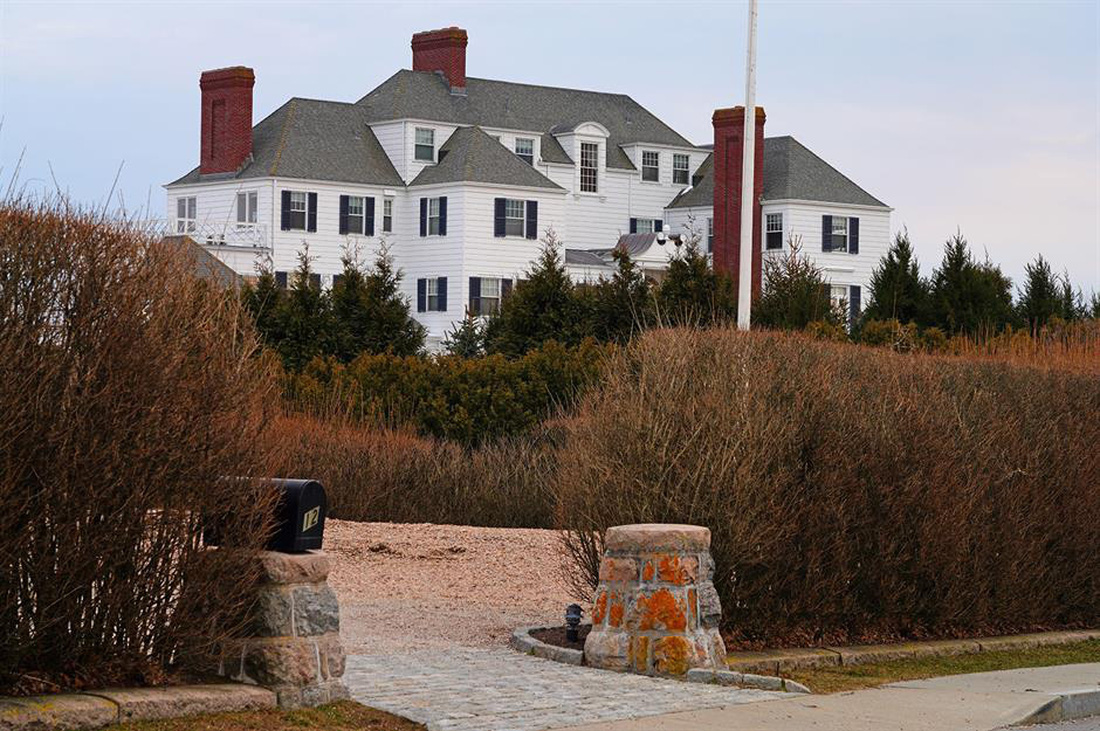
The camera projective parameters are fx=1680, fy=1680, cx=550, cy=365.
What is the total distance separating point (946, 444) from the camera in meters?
14.7

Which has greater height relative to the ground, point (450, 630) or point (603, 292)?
point (603, 292)

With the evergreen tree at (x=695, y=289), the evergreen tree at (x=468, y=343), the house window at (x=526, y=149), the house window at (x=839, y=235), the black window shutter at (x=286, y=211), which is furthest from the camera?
the house window at (x=526, y=149)

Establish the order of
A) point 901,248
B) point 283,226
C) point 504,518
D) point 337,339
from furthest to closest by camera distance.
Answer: point 283,226
point 901,248
point 337,339
point 504,518

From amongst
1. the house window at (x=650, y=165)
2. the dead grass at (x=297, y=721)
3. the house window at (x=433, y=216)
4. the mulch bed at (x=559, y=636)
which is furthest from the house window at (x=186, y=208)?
the dead grass at (x=297, y=721)

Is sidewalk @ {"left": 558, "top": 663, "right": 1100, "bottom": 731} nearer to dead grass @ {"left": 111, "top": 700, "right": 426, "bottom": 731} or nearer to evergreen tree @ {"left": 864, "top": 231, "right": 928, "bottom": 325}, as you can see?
dead grass @ {"left": 111, "top": 700, "right": 426, "bottom": 731}

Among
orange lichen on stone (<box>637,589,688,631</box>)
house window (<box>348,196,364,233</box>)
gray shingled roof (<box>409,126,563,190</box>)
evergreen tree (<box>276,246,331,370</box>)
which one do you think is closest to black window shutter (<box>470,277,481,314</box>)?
gray shingled roof (<box>409,126,563,190</box>)

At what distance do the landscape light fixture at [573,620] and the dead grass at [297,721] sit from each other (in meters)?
3.13

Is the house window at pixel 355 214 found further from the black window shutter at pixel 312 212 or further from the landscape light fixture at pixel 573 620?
the landscape light fixture at pixel 573 620

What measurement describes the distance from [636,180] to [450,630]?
49.7 meters

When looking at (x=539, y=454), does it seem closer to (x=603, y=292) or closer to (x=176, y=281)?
(x=603, y=292)

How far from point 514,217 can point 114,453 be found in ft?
155

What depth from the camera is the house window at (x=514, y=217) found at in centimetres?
5562

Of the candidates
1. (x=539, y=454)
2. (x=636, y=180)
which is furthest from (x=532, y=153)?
(x=539, y=454)

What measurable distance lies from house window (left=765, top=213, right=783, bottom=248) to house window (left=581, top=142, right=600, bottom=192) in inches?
256
